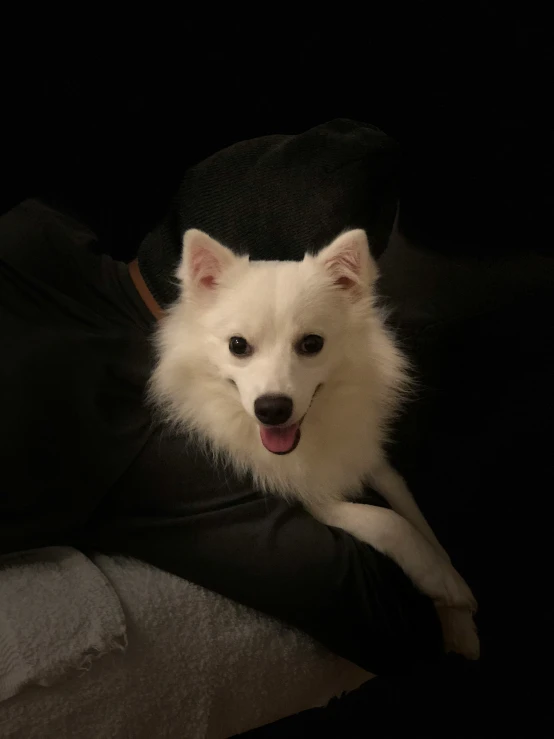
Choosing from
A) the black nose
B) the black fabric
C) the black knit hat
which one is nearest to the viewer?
the black nose

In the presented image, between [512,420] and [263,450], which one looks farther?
[512,420]

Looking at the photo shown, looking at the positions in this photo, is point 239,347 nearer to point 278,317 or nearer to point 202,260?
point 278,317

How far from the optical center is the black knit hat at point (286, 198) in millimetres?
1531

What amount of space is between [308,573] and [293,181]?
102 cm

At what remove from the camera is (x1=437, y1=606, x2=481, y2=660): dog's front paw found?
139 centimetres

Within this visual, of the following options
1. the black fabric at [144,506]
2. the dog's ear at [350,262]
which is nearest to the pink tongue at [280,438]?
the black fabric at [144,506]

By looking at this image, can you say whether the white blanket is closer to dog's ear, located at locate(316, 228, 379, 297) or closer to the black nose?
the black nose

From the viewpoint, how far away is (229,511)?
1353 mm

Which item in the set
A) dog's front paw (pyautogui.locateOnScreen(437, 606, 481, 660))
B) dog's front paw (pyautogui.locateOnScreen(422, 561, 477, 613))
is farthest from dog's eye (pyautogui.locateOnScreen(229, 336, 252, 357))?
dog's front paw (pyautogui.locateOnScreen(437, 606, 481, 660))

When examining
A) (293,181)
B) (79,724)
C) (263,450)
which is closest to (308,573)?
(263,450)

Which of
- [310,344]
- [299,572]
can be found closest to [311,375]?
[310,344]

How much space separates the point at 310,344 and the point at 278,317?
103 mm

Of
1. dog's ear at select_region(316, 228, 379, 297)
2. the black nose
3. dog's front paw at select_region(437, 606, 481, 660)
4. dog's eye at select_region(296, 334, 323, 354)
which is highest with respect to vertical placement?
dog's ear at select_region(316, 228, 379, 297)

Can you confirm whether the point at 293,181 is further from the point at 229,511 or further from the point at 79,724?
the point at 79,724
